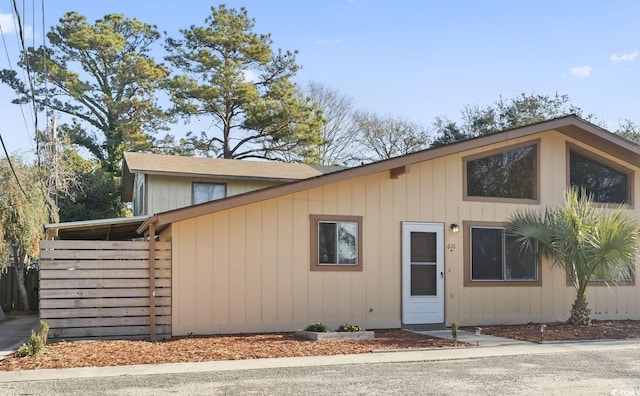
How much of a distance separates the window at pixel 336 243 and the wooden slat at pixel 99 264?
111 inches

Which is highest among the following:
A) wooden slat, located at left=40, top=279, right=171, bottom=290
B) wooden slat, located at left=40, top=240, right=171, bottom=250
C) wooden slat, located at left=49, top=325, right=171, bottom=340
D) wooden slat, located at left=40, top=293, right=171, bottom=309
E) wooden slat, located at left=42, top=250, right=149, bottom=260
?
wooden slat, located at left=40, top=240, right=171, bottom=250

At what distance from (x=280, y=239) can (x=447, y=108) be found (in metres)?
27.1

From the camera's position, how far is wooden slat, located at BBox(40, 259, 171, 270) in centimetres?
1124

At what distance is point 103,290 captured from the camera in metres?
11.5

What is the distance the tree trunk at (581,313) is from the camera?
13656 mm

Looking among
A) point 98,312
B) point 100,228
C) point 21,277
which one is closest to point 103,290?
point 98,312

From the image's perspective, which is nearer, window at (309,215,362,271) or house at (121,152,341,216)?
window at (309,215,362,271)

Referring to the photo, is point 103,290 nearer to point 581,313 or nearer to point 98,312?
point 98,312

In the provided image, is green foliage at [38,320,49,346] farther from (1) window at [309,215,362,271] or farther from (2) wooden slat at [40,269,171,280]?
(1) window at [309,215,362,271]

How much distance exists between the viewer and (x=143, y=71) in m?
32.9

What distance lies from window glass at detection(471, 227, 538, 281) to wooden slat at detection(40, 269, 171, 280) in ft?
20.8

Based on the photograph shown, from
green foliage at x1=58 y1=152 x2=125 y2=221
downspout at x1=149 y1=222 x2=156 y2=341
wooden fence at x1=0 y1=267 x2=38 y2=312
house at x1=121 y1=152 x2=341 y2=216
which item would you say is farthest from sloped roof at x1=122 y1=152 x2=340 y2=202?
downspout at x1=149 y1=222 x2=156 y2=341

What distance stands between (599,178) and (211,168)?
10.4m

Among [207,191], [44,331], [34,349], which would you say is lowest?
[34,349]
